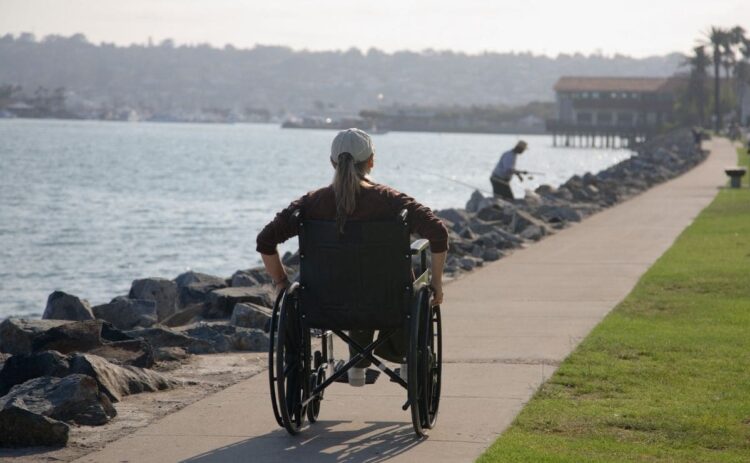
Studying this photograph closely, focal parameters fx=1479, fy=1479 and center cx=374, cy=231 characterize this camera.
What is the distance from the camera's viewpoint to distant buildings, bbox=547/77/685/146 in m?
172

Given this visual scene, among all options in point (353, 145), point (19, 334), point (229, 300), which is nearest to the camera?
point (353, 145)

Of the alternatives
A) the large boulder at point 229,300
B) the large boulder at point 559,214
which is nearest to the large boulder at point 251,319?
the large boulder at point 229,300

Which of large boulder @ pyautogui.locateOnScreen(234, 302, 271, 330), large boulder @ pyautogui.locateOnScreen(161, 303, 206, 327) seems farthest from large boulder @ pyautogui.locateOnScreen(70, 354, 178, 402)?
large boulder @ pyautogui.locateOnScreen(161, 303, 206, 327)

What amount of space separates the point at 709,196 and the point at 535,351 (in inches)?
1010

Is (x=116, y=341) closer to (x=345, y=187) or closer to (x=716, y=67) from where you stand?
(x=345, y=187)

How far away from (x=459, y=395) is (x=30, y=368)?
268 centimetres

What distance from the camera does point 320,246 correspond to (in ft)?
25.2

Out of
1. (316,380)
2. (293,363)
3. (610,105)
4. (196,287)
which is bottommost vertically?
(610,105)

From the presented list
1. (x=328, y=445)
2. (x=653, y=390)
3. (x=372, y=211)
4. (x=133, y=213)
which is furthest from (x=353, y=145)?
(x=133, y=213)

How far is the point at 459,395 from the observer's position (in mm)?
9070

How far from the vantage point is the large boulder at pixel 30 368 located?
9062mm

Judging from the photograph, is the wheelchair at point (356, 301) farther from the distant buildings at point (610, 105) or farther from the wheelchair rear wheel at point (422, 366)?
the distant buildings at point (610, 105)

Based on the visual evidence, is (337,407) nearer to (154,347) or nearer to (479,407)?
(479,407)

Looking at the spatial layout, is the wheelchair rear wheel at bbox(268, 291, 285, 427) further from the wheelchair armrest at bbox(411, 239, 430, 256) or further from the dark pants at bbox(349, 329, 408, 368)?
the wheelchair armrest at bbox(411, 239, 430, 256)
